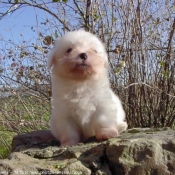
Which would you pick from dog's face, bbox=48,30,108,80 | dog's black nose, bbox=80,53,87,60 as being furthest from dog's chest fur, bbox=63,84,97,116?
dog's black nose, bbox=80,53,87,60

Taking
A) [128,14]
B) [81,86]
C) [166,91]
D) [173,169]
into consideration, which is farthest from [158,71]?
[173,169]

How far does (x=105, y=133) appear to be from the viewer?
2785 millimetres

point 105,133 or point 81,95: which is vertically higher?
point 81,95

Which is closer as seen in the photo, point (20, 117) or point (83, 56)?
point (83, 56)

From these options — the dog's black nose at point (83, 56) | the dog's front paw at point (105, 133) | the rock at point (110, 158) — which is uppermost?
the dog's black nose at point (83, 56)

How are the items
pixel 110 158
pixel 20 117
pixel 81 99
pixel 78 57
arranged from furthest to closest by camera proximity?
pixel 20 117, pixel 81 99, pixel 78 57, pixel 110 158

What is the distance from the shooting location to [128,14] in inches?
185

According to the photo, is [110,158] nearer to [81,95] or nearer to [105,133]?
[105,133]

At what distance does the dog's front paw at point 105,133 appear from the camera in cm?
277

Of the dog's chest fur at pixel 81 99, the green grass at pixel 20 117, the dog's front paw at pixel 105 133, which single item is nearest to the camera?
the dog's front paw at pixel 105 133

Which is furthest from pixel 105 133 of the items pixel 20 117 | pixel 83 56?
pixel 20 117

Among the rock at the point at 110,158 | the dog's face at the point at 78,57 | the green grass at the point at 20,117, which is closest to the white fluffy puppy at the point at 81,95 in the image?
the dog's face at the point at 78,57

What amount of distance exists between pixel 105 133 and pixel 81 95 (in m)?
0.40

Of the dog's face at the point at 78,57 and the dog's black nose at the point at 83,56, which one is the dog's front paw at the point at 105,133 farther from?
the dog's black nose at the point at 83,56
